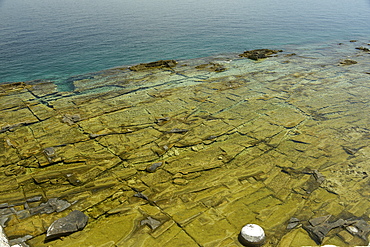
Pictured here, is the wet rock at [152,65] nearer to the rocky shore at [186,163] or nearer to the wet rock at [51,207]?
the rocky shore at [186,163]

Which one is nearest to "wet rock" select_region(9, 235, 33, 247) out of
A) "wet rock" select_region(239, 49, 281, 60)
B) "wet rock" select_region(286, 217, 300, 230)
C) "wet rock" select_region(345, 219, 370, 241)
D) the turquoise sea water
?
"wet rock" select_region(286, 217, 300, 230)

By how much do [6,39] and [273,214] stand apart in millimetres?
35030

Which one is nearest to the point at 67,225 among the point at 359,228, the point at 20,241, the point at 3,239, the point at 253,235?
the point at 20,241

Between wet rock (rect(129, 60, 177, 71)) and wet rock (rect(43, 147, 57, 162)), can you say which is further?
wet rock (rect(129, 60, 177, 71))

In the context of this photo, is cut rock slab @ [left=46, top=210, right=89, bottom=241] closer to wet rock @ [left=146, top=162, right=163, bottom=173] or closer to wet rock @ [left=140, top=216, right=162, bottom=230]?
wet rock @ [left=140, top=216, right=162, bottom=230]

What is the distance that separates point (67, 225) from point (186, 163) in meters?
4.04

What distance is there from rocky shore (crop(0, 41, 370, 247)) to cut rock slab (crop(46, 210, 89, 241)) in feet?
0.11

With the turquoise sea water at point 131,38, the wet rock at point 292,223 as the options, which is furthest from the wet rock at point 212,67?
the wet rock at point 292,223

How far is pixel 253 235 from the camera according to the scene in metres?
5.61

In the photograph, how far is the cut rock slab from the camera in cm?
586

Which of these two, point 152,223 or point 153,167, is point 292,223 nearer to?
point 152,223

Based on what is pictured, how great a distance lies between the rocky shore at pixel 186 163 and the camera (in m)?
6.14

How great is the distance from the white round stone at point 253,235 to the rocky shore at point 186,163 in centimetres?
30

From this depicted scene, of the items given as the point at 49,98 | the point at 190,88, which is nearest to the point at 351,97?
the point at 190,88
